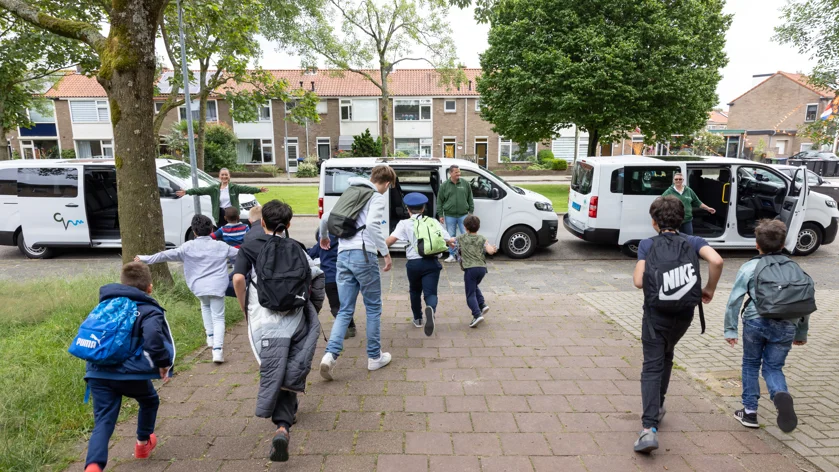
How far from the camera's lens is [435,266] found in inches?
215

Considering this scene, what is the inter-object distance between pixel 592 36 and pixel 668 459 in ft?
64.3

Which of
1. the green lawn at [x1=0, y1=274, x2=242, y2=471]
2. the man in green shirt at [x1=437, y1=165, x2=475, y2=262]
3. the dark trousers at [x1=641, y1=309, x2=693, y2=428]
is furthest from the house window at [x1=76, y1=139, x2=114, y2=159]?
the dark trousers at [x1=641, y1=309, x2=693, y2=428]

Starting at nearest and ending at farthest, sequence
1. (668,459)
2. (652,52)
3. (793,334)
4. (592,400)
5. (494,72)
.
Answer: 1. (668,459)
2. (793,334)
3. (592,400)
4. (652,52)
5. (494,72)

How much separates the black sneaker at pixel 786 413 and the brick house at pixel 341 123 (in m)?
35.7

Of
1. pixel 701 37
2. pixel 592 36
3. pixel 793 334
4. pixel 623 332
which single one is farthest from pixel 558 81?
pixel 793 334

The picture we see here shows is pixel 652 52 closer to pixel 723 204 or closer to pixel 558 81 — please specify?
pixel 558 81

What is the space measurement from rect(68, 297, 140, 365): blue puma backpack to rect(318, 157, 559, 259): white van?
6969 mm

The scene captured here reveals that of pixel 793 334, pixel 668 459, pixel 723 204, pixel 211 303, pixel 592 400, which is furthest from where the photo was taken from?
pixel 723 204

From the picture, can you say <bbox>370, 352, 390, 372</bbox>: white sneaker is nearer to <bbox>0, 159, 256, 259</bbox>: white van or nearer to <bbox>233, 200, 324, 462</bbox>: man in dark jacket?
<bbox>233, 200, 324, 462</bbox>: man in dark jacket

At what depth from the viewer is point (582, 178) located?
10508 millimetres

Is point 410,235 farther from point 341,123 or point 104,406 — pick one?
point 341,123

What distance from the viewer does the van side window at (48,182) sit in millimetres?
9880

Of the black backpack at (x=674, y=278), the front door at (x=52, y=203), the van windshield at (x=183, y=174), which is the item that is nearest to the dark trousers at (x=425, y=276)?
the black backpack at (x=674, y=278)

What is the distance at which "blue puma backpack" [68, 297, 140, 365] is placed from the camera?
2.85 metres
